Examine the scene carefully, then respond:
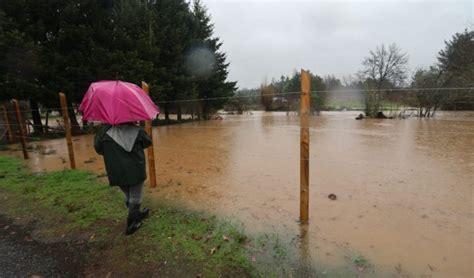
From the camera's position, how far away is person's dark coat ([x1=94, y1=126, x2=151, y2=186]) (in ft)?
9.02

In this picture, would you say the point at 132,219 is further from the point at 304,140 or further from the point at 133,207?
the point at 304,140

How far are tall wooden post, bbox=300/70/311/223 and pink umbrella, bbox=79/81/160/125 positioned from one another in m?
1.65

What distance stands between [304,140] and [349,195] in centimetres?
176

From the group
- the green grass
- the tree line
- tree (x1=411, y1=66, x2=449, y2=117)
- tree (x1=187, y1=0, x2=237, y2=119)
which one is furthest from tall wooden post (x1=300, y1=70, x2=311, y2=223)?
tree (x1=411, y1=66, x2=449, y2=117)

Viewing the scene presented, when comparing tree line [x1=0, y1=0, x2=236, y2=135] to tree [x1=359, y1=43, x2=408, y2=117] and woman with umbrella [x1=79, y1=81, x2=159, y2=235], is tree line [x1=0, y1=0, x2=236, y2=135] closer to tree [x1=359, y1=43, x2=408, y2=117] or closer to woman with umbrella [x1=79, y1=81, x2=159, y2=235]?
woman with umbrella [x1=79, y1=81, x2=159, y2=235]

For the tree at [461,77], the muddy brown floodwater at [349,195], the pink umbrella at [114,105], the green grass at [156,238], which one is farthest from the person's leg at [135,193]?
the tree at [461,77]

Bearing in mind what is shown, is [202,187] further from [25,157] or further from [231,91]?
[231,91]

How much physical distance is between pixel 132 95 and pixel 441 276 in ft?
10.7

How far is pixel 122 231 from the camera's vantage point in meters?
3.04

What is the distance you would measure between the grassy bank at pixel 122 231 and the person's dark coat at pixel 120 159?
66 cm

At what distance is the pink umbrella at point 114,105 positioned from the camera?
8.57 feet

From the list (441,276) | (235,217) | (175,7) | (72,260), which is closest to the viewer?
(441,276)

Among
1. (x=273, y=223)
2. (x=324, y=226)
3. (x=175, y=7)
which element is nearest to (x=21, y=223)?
A: (x=273, y=223)

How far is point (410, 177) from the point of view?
5.20 m
